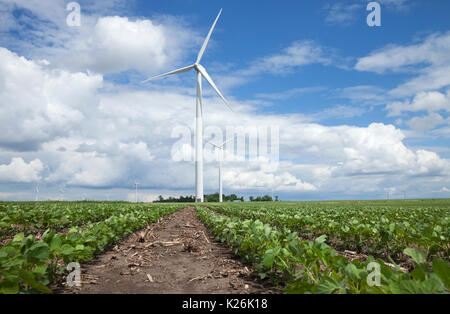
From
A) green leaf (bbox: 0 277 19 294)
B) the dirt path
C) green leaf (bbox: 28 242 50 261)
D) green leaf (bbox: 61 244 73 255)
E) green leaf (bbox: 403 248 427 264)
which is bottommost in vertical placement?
the dirt path

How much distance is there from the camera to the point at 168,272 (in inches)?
223

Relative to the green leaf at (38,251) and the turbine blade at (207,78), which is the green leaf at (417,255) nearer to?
the green leaf at (38,251)

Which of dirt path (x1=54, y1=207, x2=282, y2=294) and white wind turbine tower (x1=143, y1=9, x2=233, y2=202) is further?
white wind turbine tower (x1=143, y1=9, x2=233, y2=202)

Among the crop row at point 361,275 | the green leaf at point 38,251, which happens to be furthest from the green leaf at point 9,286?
the crop row at point 361,275

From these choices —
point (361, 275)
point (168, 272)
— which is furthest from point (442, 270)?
point (168, 272)

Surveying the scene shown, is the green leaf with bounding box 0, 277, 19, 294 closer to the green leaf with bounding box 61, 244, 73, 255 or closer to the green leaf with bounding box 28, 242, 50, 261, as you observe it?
the green leaf with bounding box 28, 242, 50, 261

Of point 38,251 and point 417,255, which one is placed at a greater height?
point 417,255

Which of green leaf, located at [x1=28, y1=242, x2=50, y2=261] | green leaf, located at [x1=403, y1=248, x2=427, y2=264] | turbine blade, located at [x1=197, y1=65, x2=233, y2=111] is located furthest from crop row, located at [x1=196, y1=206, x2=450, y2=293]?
turbine blade, located at [x1=197, y1=65, x2=233, y2=111]

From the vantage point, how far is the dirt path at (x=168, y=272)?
4586 millimetres

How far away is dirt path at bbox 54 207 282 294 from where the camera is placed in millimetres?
4586

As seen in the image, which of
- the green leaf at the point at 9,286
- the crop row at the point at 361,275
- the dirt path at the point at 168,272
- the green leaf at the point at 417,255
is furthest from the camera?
the dirt path at the point at 168,272

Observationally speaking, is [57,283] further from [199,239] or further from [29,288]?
[199,239]

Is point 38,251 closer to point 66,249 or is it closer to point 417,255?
point 66,249
